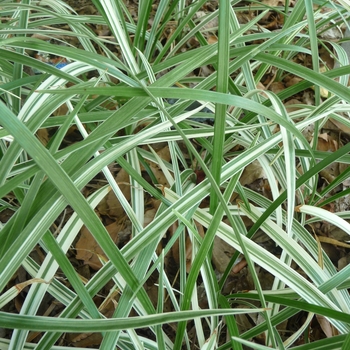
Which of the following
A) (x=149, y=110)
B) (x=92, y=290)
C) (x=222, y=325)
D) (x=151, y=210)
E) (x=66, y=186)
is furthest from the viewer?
(x=151, y=210)

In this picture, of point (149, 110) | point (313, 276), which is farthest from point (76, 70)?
point (313, 276)

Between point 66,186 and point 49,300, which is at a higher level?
point 66,186

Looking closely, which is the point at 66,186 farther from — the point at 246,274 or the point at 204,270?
the point at 246,274

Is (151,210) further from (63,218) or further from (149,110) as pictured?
(149,110)

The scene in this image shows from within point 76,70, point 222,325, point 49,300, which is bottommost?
point 222,325

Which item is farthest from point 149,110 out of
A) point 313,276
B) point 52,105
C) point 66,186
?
point 313,276

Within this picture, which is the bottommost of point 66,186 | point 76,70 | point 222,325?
point 222,325

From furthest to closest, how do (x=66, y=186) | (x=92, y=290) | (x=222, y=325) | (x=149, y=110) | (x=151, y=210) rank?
1. (x=151, y=210)
2. (x=222, y=325)
3. (x=149, y=110)
4. (x=92, y=290)
5. (x=66, y=186)

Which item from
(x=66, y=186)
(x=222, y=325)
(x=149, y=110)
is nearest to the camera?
(x=66, y=186)

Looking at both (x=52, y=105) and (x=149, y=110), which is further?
(x=149, y=110)
